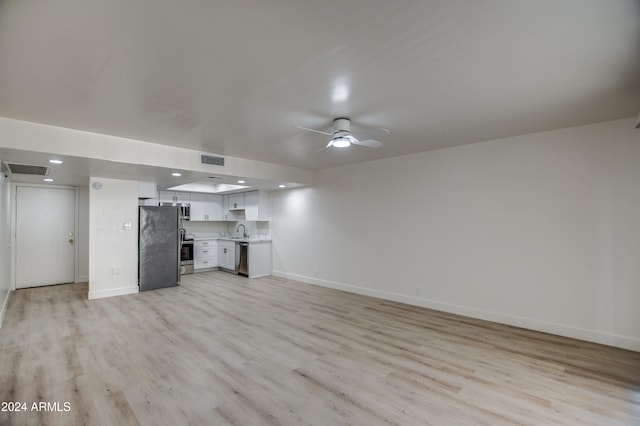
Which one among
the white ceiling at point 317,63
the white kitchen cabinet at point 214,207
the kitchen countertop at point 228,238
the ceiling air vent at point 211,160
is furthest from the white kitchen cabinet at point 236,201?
the white ceiling at point 317,63

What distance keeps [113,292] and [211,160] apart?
3.31m

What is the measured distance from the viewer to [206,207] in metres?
8.80

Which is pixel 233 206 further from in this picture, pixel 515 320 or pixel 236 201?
pixel 515 320

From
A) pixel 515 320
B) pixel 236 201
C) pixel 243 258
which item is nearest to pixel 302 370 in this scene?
pixel 515 320

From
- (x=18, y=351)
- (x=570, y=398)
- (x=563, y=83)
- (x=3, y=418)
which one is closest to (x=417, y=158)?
(x=563, y=83)

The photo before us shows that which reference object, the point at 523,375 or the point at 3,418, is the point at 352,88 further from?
the point at 3,418

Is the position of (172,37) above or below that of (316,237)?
above

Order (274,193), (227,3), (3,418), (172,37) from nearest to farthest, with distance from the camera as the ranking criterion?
(227,3) < (172,37) < (3,418) < (274,193)

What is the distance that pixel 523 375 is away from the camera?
9.25 ft

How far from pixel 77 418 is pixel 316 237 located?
5.01 metres

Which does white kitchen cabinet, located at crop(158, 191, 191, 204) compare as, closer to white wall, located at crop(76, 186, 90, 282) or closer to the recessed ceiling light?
white wall, located at crop(76, 186, 90, 282)

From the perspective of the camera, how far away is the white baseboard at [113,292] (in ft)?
18.1

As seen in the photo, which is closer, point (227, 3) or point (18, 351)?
point (227, 3)

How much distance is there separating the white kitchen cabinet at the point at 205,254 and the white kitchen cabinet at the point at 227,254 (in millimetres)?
145
